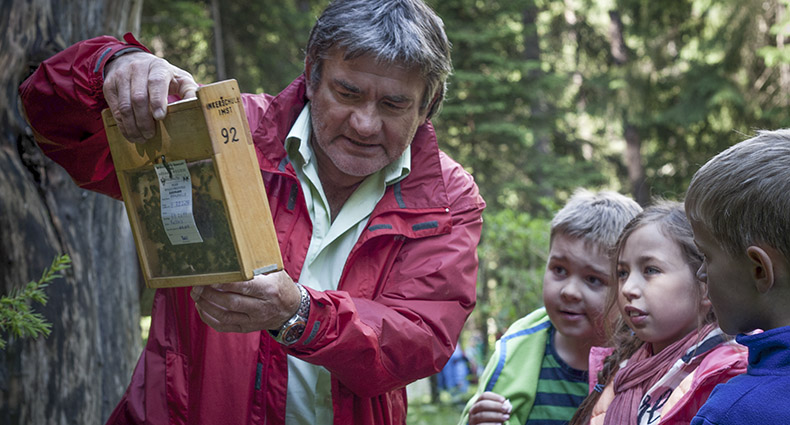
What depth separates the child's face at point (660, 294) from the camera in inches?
84.4

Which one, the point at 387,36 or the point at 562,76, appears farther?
the point at 562,76

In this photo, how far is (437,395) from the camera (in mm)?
10367

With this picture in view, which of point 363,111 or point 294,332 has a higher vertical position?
point 363,111

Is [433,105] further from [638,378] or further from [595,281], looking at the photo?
[638,378]

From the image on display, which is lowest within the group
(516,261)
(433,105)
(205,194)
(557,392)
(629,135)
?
(516,261)

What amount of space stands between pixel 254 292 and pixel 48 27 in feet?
6.12

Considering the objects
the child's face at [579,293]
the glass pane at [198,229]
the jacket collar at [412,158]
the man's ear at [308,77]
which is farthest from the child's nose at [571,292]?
the glass pane at [198,229]

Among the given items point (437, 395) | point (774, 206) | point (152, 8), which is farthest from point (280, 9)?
point (774, 206)

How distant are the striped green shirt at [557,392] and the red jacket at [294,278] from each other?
1.85 ft

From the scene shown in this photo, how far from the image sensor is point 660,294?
215 cm

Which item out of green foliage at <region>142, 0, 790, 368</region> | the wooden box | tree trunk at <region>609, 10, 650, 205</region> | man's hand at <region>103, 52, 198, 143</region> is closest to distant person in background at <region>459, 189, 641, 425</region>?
the wooden box

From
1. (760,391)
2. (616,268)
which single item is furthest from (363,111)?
(760,391)

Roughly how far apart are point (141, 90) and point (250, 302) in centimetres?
56

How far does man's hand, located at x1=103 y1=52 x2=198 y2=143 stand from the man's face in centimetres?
59
